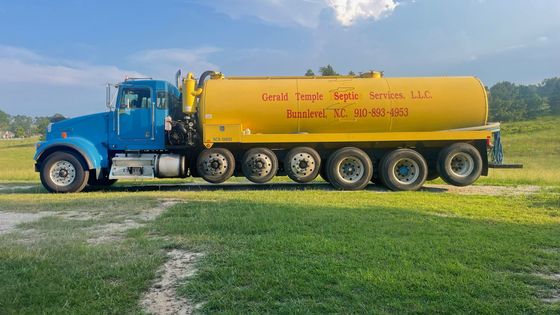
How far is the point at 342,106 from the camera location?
505 inches

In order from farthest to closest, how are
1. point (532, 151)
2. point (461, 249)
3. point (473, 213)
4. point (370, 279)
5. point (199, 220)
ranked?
point (532, 151)
point (473, 213)
point (199, 220)
point (461, 249)
point (370, 279)

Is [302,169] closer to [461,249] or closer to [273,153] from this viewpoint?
[273,153]

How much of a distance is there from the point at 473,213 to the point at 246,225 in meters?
4.27

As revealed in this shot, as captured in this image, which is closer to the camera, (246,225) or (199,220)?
A: (246,225)

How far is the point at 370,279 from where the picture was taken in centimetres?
439

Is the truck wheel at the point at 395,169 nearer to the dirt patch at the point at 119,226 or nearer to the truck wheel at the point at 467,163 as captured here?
the truck wheel at the point at 467,163

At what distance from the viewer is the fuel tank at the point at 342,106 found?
12742 mm

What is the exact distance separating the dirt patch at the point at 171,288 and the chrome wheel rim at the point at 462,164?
9729 mm

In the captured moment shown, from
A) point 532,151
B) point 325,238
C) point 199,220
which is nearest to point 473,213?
point 325,238

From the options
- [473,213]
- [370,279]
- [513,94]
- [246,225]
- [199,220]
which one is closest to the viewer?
[370,279]

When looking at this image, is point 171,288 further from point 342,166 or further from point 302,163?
point 342,166

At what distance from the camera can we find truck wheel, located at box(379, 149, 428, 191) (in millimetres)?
12711

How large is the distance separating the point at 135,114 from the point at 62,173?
101 inches

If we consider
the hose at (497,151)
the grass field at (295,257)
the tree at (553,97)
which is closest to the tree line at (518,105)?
the tree at (553,97)
